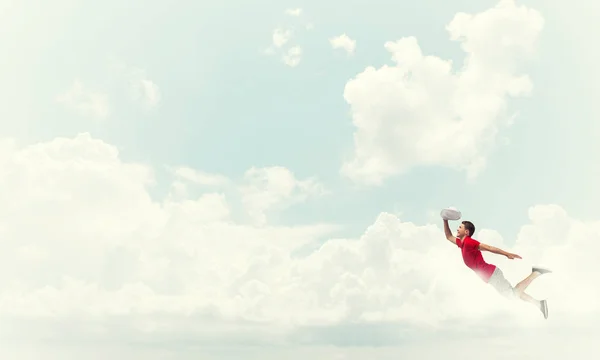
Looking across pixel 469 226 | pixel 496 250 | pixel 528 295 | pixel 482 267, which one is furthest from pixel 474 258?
pixel 528 295

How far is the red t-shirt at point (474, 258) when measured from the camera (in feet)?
104

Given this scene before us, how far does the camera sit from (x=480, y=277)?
32812 millimetres

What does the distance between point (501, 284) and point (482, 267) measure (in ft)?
4.40

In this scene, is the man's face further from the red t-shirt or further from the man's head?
the red t-shirt

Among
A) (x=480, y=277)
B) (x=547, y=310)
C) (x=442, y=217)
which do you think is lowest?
(x=547, y=310)

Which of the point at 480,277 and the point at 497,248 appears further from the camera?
the point at 480,277

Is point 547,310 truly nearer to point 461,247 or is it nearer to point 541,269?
point 541,269

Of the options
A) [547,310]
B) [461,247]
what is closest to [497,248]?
[461,247]

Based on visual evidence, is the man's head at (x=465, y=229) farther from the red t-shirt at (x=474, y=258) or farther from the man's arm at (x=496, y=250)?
the man's arm at (x=496, y=250)

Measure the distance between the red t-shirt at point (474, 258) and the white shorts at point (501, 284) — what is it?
0.74 feet

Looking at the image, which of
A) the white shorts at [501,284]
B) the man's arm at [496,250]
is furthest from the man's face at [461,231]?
the white shorts at [501,284]

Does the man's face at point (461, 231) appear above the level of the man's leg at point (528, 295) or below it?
above

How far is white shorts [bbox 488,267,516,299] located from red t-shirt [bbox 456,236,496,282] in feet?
0.74

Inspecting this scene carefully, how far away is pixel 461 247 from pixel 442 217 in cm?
267
